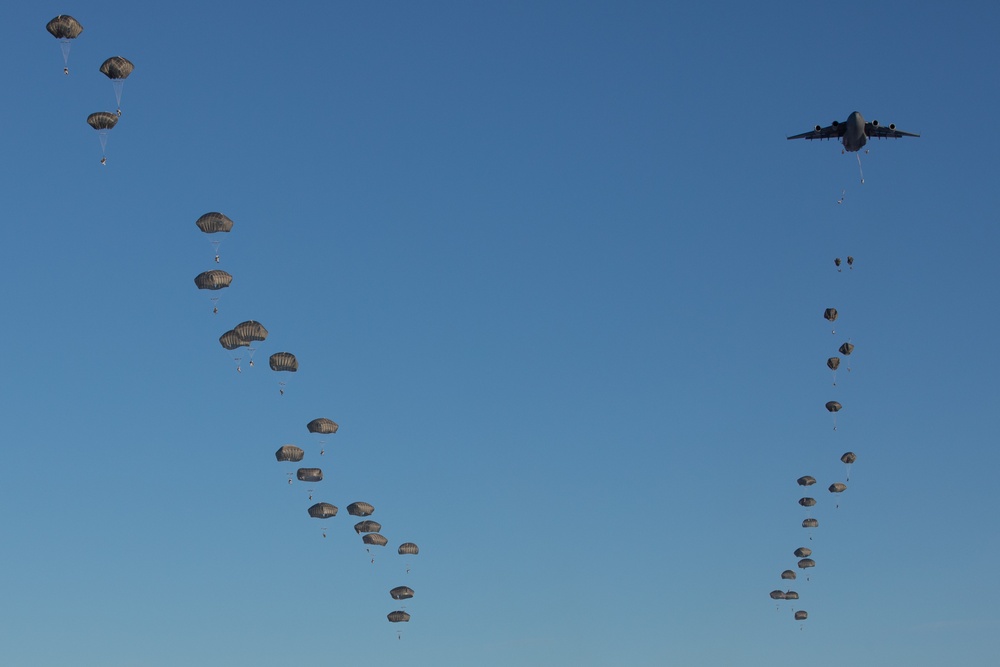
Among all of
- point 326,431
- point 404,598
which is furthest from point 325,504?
point 404,598

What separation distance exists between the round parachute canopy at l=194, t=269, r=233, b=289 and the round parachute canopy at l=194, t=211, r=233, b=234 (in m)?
4.29

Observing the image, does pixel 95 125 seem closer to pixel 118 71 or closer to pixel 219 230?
pixel 118 71

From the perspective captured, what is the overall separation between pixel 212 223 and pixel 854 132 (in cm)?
7093

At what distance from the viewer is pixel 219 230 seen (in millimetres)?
145125

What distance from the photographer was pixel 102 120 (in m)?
138

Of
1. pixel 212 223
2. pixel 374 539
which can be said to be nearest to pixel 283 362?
pixel 212 223

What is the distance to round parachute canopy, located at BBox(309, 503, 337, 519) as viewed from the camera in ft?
552

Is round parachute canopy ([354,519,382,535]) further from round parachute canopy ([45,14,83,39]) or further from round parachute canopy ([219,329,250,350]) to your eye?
round parachute canopy ([45,14,83,39])

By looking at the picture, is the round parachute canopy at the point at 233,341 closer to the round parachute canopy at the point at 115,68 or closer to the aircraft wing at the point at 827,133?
the round parachute canopy at the point at 115,68

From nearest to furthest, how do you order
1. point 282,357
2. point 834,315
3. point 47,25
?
point 47,25 < point 282,357 < point 834,315

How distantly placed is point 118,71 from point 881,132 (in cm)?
8370

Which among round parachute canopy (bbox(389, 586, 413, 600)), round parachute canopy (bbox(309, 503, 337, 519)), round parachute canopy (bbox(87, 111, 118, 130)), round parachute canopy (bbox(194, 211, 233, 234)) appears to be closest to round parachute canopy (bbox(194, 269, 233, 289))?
round parachute canopy (bbox(194, 211, 233, 234))

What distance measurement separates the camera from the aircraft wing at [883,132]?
16050cm

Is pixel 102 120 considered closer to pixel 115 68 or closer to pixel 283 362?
pixel 115 68
